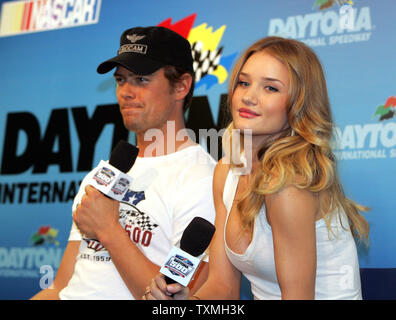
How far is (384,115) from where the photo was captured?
6.35ft

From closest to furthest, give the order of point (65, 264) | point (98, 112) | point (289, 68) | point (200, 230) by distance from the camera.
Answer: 1. point (200, 230)
2. point (289, 68)
3. point (65, 264)
4. point (98, 112)

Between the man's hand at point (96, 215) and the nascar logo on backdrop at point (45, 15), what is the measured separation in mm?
1361

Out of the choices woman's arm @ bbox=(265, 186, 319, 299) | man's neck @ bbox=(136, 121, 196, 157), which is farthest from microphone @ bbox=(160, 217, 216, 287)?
man's neck @ bbox=(136, 121, 196, 157)

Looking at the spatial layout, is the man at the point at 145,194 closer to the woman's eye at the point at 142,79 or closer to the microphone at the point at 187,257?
the woman's eye at the point at 142,79

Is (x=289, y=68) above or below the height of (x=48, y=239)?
above

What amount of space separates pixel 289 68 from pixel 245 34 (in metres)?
0.81

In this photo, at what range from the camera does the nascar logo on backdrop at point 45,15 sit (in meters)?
2.64

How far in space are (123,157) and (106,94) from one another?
1.17 metres

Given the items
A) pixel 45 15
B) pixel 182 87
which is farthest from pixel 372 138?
pixel 45 15

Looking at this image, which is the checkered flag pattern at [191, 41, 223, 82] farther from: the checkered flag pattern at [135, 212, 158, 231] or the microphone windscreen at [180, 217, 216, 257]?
the microphone windscreen at [180, 217, 216, 257]

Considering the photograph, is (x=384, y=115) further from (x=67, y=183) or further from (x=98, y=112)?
(x=67, y=183)

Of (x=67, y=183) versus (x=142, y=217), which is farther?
(x=67, y=183)

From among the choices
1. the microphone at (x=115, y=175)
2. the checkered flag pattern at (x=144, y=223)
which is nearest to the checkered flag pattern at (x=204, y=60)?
the checkered flag pattern at (x=144, y=223)
